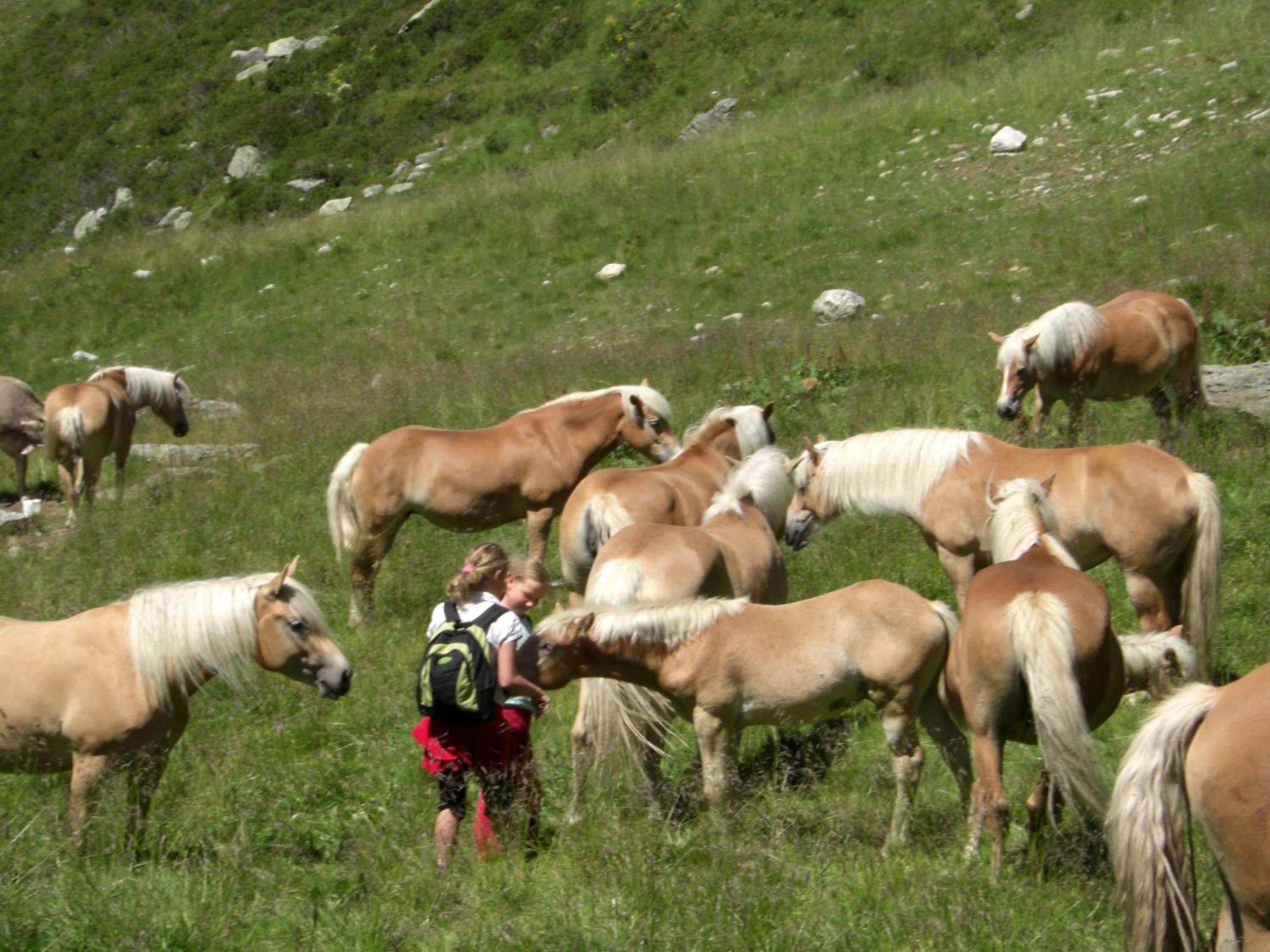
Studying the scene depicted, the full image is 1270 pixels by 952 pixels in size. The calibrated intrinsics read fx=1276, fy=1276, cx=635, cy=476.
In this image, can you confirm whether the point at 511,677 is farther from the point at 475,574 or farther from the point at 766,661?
the point at 766,661

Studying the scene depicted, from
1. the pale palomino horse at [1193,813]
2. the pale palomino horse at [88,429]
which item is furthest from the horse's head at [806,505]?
the pale palomino horse at [88,429]

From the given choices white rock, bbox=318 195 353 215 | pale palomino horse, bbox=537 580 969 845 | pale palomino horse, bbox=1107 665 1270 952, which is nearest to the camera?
pale palomino horse, bbox=1107 665 1270 952

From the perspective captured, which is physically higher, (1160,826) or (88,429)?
(1160,826)

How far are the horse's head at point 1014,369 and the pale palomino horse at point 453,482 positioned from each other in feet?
10.2

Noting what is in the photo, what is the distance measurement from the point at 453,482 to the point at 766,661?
3.77 meters

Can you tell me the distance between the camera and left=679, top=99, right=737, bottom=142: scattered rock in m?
23.5

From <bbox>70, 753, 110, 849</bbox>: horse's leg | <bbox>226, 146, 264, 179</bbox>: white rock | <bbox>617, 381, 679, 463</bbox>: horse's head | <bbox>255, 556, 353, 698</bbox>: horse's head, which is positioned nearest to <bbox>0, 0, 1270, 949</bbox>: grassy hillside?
<bbox>70, 753, 110, 849</bbox>: horse's leg

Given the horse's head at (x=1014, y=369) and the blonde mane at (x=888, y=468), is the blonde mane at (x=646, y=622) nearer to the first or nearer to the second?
the blonde mane at (x=888, y=468)

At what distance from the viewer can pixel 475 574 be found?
17.3ft

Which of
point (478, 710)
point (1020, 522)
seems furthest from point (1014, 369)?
point (478, 710)

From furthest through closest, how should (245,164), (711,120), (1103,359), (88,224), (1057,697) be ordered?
(88,224) → (245,164) → (711,120) → (1103,359) → (1057,697)

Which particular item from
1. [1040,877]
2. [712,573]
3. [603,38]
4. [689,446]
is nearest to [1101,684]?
[1040,877]

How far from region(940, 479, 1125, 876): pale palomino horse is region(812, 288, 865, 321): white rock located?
10172mm

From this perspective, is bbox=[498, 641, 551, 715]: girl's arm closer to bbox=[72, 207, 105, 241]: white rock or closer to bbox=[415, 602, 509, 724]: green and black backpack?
bbox=[415, 602, 509, 724]: green and black backpack
